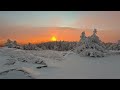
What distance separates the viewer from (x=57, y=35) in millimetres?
4242

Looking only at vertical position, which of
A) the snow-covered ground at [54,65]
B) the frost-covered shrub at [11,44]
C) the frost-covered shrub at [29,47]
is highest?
the frost-covered shrub at [11,44]

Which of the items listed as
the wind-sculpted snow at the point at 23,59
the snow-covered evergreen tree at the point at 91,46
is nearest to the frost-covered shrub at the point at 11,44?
the wind-sculpted snow at the point at 23,59

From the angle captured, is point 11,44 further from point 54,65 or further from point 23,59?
point 54,65

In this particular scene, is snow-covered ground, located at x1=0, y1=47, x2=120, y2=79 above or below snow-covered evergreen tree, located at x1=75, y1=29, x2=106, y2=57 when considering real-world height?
below

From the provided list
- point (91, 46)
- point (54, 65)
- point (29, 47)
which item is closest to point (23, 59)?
point (29, 47)

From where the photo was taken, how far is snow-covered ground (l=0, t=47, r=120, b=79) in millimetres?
4078

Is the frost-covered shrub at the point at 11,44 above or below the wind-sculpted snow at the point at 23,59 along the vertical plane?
above

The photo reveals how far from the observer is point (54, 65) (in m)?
4.14

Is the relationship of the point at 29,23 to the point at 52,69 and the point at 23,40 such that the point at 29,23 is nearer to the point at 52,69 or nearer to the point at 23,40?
the point at 23,40

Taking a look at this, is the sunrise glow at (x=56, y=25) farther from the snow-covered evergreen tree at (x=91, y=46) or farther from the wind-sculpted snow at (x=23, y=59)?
the wind-sculpted snow at (x=23, y=59)

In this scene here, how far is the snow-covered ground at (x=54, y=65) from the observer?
13.4ft

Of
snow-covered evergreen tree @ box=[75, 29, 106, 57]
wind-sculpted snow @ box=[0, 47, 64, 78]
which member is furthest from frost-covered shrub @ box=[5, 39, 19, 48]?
snow-covered evergreen tree @ box=[75, 29, 106, 57]

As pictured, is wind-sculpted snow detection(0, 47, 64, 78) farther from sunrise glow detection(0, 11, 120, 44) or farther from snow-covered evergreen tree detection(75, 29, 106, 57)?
snow-covered evergreen tree detection(75, 29, 106, 57)
